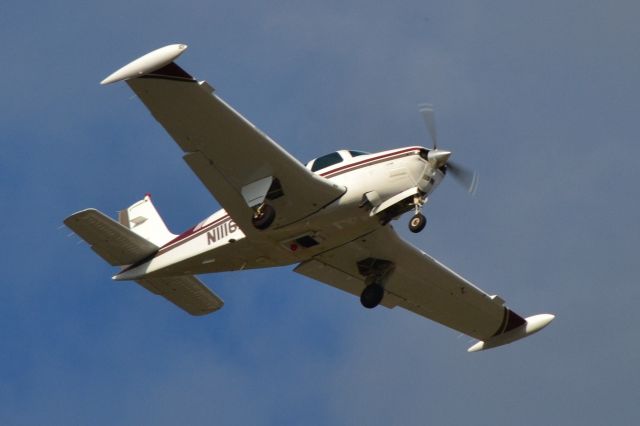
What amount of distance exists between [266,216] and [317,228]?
4.74ft

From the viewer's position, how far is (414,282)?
3325cm

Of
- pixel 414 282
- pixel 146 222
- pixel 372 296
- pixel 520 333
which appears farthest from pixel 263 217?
pixel 520 333

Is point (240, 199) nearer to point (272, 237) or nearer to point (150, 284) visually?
point (272, 237)

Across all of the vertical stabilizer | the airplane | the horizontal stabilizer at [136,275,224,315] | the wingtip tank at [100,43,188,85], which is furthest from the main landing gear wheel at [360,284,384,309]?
the wingtip tank at [100,43,188,85]

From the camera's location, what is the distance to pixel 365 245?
1238 inches

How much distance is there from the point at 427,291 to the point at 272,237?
566 centimetres

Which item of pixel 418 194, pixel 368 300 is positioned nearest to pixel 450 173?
pixel 418 194

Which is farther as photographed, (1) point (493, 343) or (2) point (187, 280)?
(1) point (493, 343)

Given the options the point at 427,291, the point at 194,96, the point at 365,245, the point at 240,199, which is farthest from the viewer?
the point at 427,291

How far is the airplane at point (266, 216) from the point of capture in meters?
A: 27.9

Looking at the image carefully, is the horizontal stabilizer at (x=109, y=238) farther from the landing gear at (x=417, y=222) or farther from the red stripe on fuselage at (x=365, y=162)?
the landing gear at (x=417, y=222)

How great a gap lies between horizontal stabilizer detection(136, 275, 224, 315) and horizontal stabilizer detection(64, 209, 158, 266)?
738mm

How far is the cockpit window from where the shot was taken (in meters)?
29.5

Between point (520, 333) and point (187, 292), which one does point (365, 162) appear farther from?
point (520, 333)
